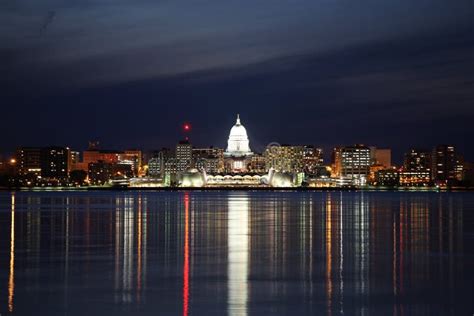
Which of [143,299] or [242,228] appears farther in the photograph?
[242,228]

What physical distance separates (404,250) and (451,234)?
8693 millimetres

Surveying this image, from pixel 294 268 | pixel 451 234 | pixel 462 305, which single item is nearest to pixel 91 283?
pixel 294 268

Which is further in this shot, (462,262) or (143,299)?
(462,262)

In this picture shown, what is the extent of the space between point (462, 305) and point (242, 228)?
Result: 25.4m

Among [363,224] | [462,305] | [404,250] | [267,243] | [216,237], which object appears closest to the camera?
[462,305]

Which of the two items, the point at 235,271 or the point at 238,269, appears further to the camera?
the point at 238,269

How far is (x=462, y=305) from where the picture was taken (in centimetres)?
1944

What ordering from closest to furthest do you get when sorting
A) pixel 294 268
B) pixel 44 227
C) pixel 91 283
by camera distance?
pixel 91 283, pixel 294 268, pixel 44 227

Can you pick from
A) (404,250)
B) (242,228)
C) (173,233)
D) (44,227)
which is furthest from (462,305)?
(44,227)

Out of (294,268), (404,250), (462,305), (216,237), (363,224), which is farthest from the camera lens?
(363,224)

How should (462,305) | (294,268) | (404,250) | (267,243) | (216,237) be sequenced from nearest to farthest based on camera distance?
(462,305), (294,268), (404,250), (267,243), (216,237)

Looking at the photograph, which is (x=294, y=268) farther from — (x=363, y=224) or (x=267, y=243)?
(x=363, y=224)

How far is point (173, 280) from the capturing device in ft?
77.4

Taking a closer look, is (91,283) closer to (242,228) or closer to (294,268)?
(294,268)
